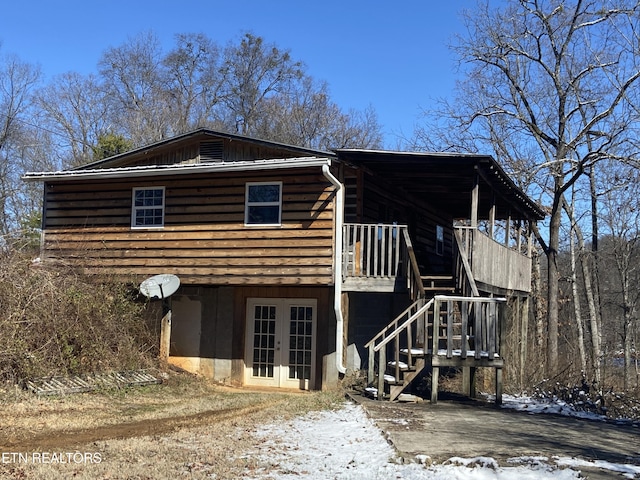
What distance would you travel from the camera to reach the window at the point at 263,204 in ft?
48.4

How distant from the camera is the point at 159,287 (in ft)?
47.1

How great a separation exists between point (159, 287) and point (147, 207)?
253 centimetres

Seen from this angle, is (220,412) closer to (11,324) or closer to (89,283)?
(11,324)

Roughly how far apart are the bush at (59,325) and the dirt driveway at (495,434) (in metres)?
5.51

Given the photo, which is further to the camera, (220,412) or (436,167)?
(436,167)

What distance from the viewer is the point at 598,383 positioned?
1235 centimetres

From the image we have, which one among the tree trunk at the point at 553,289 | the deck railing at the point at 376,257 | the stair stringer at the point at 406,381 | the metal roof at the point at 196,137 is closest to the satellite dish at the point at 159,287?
the metal roof at the point at 196,137

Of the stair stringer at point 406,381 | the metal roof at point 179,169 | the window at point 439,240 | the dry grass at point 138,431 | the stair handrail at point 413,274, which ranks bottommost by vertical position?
the dry grass at point 138,431

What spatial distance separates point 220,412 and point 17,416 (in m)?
3.17

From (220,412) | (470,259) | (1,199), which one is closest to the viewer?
(220,412)

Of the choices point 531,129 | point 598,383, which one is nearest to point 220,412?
point 598,383

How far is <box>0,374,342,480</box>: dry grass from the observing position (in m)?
6.64

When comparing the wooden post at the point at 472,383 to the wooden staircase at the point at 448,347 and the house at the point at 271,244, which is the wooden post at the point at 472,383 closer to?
the house at the point at 271,244

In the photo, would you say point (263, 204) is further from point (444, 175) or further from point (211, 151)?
point (444, 175)
